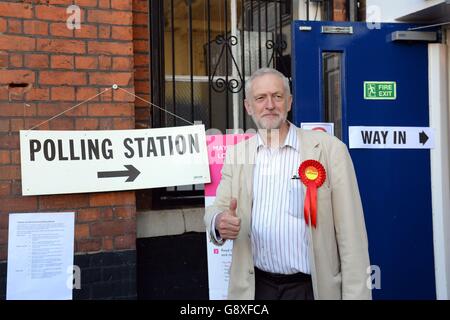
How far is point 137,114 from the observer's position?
3658mm

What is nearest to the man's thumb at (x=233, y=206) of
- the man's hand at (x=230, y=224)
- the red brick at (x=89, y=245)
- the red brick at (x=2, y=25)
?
the man's hand at (x=230, y=224)

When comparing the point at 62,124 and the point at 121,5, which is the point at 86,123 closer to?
the point at 62,124

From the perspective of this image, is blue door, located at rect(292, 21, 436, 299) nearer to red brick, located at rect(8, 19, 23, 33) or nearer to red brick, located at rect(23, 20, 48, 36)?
red brick, located at rect(23, 20, 48, 36)

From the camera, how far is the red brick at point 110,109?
3.33 meters

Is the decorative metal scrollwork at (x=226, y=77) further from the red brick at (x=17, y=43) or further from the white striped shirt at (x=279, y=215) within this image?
the white striped shirt at (x=279, y=215)

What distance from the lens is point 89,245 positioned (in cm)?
332

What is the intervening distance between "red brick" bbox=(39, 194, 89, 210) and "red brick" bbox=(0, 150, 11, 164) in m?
0.31

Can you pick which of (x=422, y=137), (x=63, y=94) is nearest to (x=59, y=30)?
(x=63, y=94)

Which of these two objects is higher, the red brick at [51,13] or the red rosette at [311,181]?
the red brick at [51,13]

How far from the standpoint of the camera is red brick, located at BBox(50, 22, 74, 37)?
3.24 metres

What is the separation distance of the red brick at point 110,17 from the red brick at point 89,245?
4.96ft

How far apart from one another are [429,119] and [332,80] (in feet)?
2.46

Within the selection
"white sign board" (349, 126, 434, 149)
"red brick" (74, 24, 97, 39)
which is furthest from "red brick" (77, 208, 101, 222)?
"white sign board" (349, 126, 434, 149)

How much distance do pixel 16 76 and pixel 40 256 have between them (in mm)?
1183
